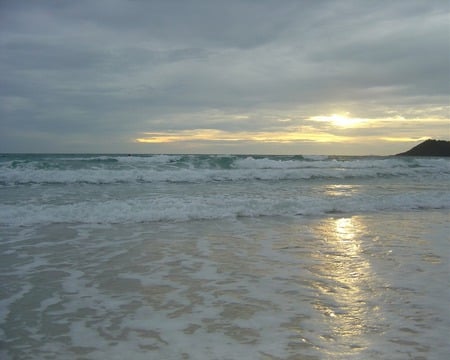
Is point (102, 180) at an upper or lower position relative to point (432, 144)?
lower

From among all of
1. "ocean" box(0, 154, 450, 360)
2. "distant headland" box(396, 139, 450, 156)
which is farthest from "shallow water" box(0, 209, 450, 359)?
"distant headland" box(396, 139, 450, 156)

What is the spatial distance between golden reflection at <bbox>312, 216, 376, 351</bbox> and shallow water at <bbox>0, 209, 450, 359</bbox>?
16 mm

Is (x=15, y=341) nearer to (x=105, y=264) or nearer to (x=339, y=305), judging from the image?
(x=105, y=264)

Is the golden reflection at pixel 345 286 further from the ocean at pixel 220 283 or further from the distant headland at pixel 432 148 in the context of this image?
the distant headland at pixel 432 148

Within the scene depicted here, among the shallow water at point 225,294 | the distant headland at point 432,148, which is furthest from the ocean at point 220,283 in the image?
the distant headland at point 432,148

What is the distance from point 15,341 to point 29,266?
7.13ft

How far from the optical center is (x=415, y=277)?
4.44 metres

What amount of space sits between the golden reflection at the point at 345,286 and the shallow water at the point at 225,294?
0.05ft

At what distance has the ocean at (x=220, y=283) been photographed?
2.92 m

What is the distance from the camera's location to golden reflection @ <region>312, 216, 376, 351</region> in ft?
10.3

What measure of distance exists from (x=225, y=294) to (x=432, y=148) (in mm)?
68427

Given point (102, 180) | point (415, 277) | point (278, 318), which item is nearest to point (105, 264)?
point (278, 318)

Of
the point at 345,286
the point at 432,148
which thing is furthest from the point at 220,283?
the point at 432,148

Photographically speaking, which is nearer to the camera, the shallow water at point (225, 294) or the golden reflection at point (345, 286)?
the shallow water at point (225, 294)
